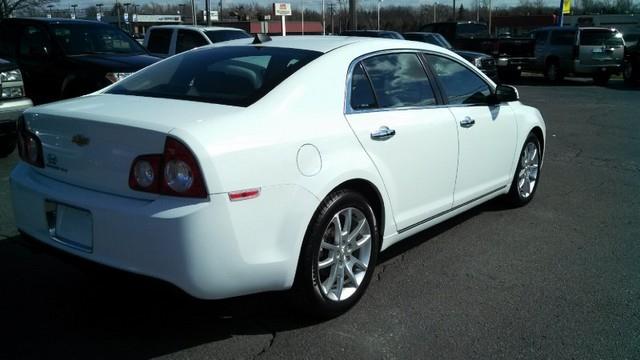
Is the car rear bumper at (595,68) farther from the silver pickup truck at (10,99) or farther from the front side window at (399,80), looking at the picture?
the silver pickup truck at (10,99)

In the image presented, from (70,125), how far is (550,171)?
589 centimetres

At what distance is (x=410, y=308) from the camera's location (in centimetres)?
347

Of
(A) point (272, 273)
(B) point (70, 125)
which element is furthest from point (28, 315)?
(A) point (272, 273)

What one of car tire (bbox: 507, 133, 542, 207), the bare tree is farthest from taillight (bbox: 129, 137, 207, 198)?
the bare tree

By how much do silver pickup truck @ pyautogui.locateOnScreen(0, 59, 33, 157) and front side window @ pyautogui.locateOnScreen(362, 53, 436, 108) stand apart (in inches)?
194

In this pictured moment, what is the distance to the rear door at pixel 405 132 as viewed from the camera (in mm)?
3520

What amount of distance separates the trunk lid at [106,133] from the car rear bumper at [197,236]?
0.09m

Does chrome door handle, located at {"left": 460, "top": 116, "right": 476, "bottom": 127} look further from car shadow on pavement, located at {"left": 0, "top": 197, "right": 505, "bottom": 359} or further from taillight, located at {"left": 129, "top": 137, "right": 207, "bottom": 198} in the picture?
taillight, located at {"left": 129, "top": 137, "right": 207, "bottom": 198}

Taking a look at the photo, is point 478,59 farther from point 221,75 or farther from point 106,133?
point 106,133

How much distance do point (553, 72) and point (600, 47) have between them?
1.91 metres

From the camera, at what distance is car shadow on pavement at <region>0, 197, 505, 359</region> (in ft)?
9.68

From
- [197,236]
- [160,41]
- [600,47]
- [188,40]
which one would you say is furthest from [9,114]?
[600,47]

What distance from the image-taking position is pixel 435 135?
398cm

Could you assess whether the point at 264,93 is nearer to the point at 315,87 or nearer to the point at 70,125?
the point at 315,87
